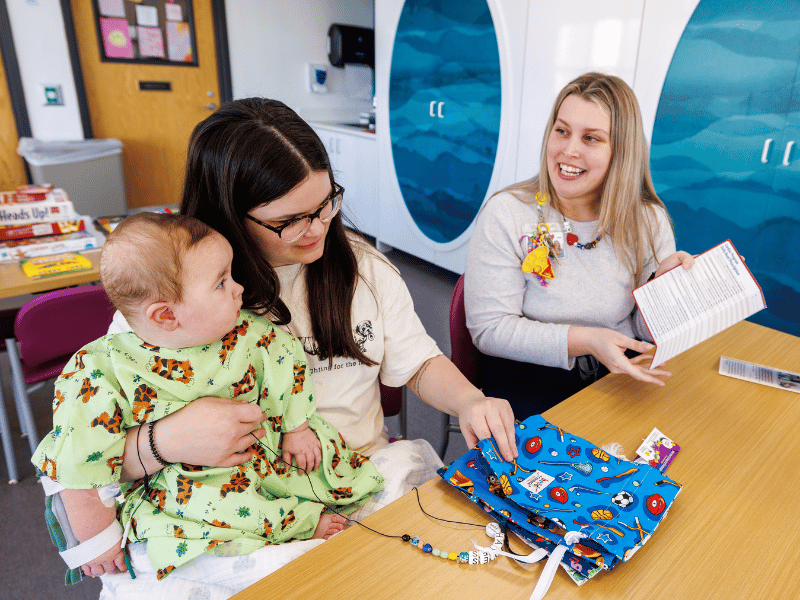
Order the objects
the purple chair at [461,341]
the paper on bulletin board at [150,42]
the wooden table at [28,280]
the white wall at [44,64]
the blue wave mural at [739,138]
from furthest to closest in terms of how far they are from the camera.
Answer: the paper on bulletin board at [150,42] → the white wall at [44,64] → the blue wave mural at [739,138] → the wooden table at [28,280] → the purple chair at [461,341]

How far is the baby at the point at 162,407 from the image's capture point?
31.5 inches

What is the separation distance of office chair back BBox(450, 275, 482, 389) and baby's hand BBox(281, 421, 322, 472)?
26.2 inches

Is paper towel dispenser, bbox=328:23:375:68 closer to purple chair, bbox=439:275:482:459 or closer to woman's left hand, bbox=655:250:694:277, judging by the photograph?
purple chair, bbox=439:275:482:459

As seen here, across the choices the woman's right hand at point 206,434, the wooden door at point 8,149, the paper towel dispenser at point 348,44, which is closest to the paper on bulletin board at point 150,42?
the wooden door at point 8,149

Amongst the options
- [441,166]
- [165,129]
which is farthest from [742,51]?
[165,129]

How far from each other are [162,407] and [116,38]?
4420 millimetres

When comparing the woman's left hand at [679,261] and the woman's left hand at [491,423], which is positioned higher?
the woman's left hand at [679,261]

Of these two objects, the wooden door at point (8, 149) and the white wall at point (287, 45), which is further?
the white wall at point (287, 45)

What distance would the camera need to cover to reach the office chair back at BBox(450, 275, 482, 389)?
1561 millimetres

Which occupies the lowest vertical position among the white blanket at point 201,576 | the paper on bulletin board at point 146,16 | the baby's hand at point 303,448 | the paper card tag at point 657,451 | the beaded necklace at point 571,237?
the white blanket at point 201,576

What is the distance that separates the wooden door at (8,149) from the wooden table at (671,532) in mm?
4488

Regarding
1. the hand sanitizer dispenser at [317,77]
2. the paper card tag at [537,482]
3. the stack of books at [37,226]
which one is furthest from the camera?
the hand sanitizer dispenser at [317,77]

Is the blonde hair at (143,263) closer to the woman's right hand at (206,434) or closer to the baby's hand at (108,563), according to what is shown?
the woman's right hand at (206,434)

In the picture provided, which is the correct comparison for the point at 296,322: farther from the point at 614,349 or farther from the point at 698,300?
the point at 698,300
